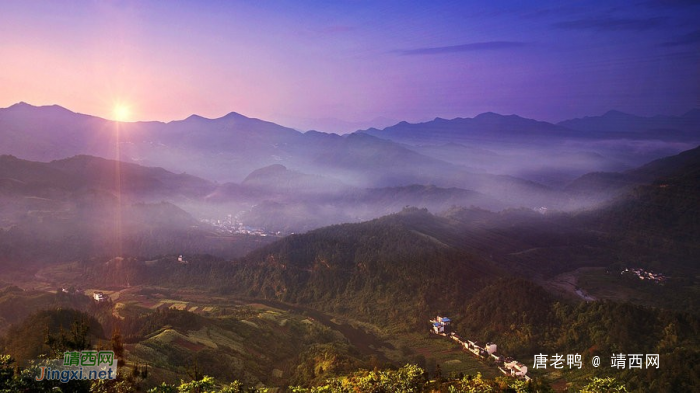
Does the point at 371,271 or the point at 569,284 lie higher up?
the point at 371,271

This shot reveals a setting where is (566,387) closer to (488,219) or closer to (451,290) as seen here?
(451,290)

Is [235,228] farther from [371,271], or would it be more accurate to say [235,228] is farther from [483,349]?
[483,349]

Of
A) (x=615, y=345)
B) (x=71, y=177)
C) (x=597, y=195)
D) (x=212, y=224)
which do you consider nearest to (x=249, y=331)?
(x=615, y=345)

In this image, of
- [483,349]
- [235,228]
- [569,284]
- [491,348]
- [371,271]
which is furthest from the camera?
[235,228]

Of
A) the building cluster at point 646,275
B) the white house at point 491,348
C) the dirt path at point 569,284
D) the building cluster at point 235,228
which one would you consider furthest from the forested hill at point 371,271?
the building cluster at point 235,228

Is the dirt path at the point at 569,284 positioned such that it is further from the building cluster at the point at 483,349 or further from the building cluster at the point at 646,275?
the building cluster at the point at 483,349

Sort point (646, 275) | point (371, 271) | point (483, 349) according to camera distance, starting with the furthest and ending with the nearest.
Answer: point (646, 275), point (371, 271), point (483, 349)

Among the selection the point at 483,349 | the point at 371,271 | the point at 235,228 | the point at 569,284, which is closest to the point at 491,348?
the point at 483,349
